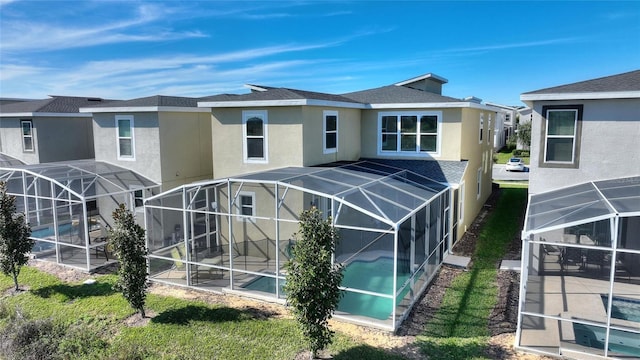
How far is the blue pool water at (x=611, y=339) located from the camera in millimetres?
8062

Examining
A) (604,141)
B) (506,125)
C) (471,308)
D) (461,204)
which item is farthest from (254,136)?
(506,125)

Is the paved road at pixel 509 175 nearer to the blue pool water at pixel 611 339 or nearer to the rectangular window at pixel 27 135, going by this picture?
the blue pool water at pixel 611 339

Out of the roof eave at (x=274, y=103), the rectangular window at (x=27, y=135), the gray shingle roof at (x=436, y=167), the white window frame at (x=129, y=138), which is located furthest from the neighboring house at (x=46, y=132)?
the gray shingle roof at (x=436, y=167)

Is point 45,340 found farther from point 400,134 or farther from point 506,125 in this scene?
point 506,125

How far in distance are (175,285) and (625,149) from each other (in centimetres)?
1358

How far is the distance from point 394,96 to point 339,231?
8685mm

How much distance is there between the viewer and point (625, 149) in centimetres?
1106

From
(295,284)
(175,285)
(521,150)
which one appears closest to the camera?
(295,284)

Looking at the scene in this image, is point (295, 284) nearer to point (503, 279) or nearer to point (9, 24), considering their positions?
point (503, 279)

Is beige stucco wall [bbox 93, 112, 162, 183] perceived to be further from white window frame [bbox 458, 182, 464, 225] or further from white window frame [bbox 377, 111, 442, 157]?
white window frame [bbox 458, 182, 464, 225]

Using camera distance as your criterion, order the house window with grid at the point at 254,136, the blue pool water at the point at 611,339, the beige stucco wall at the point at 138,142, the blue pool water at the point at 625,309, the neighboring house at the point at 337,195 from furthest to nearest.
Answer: the beige stucco wall at the point at 138,142, the house window with grid at the point at 254,136, the neighboring house at the point at 337,195, the blue pool water at the point at 625,309, the blue pool water at the point at 611,339

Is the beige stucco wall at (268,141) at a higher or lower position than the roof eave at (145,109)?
lower

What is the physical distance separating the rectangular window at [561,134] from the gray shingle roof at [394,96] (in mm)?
4905

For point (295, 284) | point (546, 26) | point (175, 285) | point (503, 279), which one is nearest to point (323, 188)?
point (295, 284)
